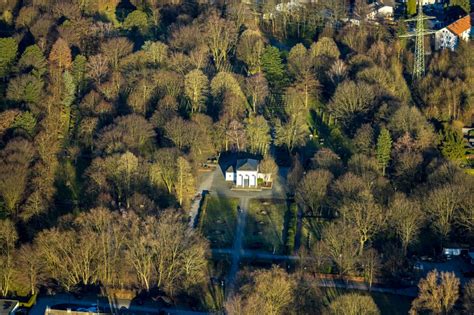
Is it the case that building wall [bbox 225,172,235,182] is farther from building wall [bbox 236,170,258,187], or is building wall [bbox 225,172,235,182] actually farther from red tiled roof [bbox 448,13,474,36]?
red tiled roof [bbox 448,13,474,36]

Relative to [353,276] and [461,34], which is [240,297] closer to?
[353,276]

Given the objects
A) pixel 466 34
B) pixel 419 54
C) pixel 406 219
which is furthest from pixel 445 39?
pixel 406 219

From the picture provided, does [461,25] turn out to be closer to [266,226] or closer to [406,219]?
[406,219]

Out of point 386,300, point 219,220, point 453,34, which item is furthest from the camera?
point 453,34

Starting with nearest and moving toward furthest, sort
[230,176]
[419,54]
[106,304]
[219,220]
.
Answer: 1. [106,304]
2. [219,220]
3. [230,176]
4. [419,54]

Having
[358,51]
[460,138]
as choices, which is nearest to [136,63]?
[358,51]

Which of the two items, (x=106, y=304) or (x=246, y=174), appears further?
(x=246, y=174)

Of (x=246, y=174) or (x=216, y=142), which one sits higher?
(x=216, y=142)
